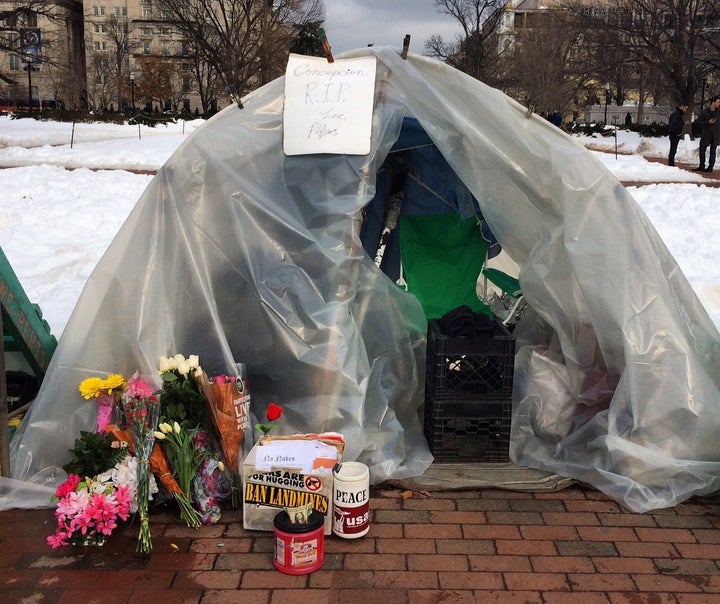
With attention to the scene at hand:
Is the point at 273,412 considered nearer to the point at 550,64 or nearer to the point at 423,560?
the point at 423,560

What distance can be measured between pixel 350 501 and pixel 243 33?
139 ft

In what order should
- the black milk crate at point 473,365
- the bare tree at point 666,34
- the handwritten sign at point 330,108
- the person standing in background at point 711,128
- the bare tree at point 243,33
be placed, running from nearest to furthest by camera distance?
the handwritten sign at point 330,108
the black milk crate at point 473,365
the person standing in background at point 711,128
the bare tree at point 666,34
the bare tree at point 243,33

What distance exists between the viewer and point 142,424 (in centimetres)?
307

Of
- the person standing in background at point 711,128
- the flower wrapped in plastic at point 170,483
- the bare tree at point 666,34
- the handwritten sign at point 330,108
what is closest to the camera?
the flower wrapped in plastic at point 170,483

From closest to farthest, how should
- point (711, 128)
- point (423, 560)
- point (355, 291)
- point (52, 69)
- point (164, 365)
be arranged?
point (423, 560), point (164, 365), point (355, 291), point (711, 128), point (52, 69)

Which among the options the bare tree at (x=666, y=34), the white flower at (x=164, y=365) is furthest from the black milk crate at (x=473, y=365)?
the bare tree at (x=666, y=34)

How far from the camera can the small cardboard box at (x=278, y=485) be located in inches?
116

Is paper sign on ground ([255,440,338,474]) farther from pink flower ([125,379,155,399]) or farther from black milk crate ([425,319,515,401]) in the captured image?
black milk crate ([425,319,515,401])

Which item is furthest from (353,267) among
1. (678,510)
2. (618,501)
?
(678,510)

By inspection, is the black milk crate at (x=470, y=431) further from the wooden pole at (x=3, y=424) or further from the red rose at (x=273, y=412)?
the wooden pole at (x=3, y=424)

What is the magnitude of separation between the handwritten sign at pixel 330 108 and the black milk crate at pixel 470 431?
1366mm

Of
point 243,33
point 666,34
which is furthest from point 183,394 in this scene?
point 243,33

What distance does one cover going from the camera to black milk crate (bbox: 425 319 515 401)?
3.61 meters

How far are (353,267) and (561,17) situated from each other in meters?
43.4
